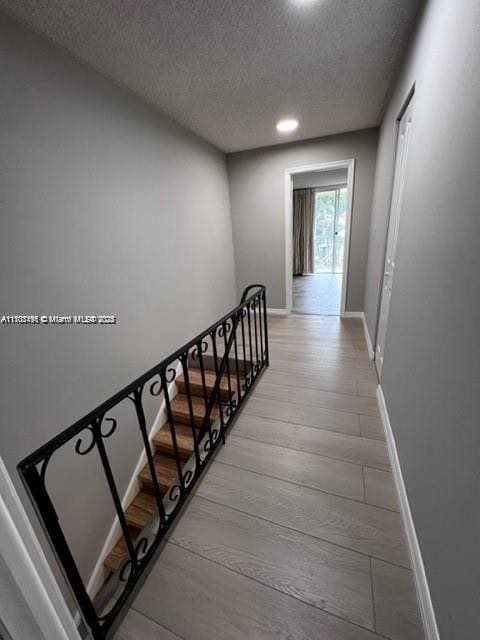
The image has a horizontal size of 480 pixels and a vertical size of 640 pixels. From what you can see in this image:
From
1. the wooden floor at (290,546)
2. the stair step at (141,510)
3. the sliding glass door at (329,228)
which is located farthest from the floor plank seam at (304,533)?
the sliding glass door at (329,228)

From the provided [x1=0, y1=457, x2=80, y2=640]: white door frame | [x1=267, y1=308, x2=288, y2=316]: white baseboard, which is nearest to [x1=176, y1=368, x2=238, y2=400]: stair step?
[x1=267, y1=308, x2=288, y2=316]: white baseboard

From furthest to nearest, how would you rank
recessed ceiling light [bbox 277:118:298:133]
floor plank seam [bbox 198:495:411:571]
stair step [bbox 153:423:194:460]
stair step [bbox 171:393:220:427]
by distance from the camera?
recessed ceiling light [bbox 277:118:298:133] → stair step [bbox 171:393:220:427] → stair step [bbox 153:423:194:460] → floor plank seam [bbox 198:495:411:571]

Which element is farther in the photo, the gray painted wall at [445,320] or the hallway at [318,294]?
Answer: the hallway at [318,294]

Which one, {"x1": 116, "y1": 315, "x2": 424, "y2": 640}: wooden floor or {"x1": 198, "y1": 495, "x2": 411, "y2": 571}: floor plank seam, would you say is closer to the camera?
{"x1": 116, "y1": 315, "x2": 424, "y2": 640}: wooden floor

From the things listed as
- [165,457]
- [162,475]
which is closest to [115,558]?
[162,475]

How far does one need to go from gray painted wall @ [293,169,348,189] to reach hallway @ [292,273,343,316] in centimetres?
232

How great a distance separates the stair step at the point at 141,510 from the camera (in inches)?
82.8

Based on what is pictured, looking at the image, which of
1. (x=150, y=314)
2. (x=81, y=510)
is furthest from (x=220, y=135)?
(x=81, y=510)

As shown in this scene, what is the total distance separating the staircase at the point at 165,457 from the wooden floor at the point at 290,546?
576 millimetres

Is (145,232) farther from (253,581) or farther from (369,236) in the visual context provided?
(369,236)

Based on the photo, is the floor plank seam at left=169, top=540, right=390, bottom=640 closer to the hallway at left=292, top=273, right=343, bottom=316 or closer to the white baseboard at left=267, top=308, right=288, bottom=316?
the white baseboard at left=267, top=308, right=288, bottom=316

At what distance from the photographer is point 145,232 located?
2248 millimetres

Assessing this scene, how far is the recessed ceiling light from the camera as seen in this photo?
8.79 ft

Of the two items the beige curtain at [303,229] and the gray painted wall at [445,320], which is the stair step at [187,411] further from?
the beige curtain at [303,229]
